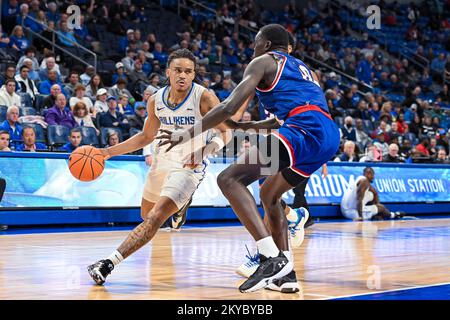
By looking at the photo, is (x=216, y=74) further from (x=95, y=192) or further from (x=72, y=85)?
(x=95, y=192)

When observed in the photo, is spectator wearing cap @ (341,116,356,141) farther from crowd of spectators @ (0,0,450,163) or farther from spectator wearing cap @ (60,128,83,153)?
spectator wearing cap @ (60,128,83,153)

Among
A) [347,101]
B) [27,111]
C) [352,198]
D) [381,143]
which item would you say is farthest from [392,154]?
[27,111]

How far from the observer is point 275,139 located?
566cm

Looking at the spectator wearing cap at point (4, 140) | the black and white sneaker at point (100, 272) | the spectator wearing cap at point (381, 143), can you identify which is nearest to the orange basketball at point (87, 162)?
the black and white sneaker at point (100, 272)

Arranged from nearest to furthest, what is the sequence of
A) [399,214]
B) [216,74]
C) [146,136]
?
1. [146,136]
2. [399,214]
3. [216,74]

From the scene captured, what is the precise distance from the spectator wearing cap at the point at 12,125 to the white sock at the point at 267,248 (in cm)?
761

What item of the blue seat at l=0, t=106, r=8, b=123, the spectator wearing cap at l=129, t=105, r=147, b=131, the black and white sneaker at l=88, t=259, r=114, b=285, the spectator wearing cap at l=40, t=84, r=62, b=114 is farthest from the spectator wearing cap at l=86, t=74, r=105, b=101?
the black and white sneaker at l=88, t=259, r=114, b=285

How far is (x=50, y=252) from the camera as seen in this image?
8492 mm

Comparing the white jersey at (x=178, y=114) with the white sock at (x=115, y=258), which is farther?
the white jersey at (x=178, y=114)

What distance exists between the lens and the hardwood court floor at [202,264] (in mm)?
5688

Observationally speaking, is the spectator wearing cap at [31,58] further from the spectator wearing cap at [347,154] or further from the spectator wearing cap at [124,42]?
the spectator wearing cap at [347,154]

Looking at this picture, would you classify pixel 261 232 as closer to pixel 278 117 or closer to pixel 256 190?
pixel 278 117

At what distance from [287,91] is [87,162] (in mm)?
1928
